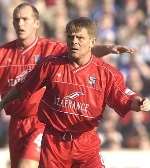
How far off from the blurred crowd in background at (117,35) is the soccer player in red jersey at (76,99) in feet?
16.7

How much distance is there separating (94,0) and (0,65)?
21.7ft

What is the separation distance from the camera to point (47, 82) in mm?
7562

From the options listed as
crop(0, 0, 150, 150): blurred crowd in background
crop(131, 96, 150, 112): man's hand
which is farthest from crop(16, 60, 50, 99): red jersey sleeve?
crop(0, 0, 150, 150): blurred crowd in background

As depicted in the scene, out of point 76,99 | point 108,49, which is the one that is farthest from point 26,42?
point 76,99

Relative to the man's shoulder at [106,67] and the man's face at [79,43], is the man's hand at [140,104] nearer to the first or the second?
the man's shoulder at [106,67]

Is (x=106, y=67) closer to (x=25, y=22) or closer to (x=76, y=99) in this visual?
(x=76, y=99)

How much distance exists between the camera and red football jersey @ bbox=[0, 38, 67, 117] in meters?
8.69

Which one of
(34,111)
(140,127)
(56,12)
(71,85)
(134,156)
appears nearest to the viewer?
(71,85)

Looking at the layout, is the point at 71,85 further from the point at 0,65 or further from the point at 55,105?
the point at 0,65

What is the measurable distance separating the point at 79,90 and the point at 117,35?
710 cm

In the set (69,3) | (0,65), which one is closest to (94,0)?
(69,3)

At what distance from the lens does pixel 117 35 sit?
14445 millimetres

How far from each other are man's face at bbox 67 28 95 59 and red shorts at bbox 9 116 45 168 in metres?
1.53

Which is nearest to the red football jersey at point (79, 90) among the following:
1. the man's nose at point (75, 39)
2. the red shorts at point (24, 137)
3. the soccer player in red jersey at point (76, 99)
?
the soccer player in red jersey at point (76, 99)
